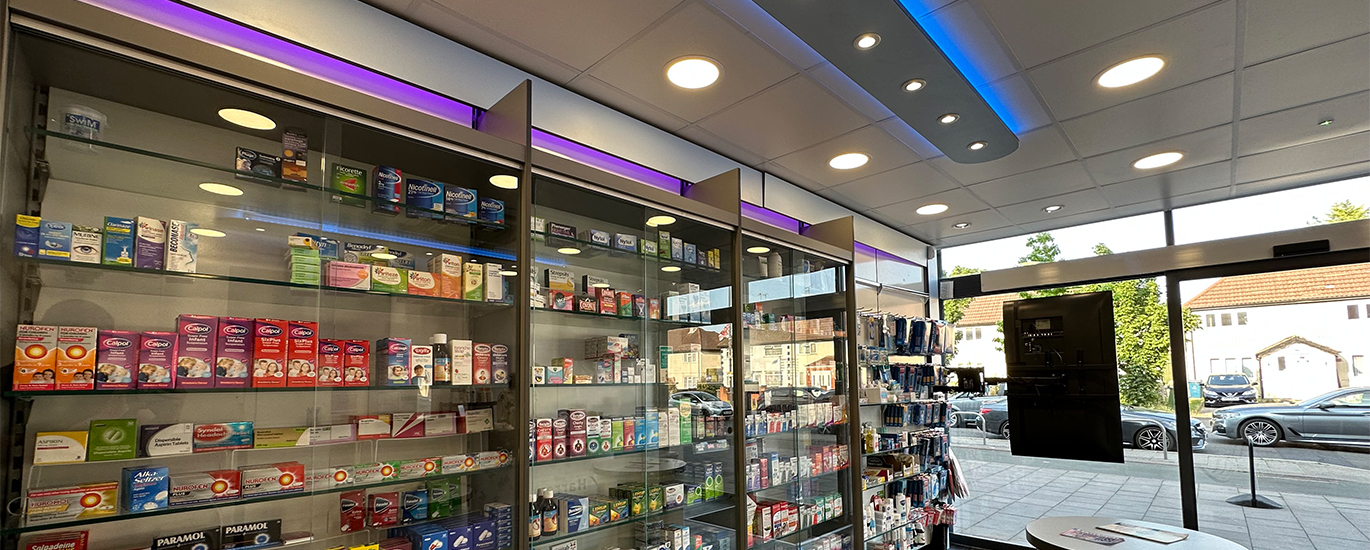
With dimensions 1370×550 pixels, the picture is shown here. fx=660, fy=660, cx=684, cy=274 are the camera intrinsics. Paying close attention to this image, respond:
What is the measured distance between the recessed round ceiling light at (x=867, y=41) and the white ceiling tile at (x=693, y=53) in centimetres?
43

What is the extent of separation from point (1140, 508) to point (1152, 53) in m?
4.42

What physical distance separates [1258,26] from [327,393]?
402cm

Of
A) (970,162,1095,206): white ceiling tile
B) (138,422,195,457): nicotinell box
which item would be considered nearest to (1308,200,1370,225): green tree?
(970,162,1095,206): white ceiling tile

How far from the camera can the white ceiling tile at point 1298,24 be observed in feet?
8.73

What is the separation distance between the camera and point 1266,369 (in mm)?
5340

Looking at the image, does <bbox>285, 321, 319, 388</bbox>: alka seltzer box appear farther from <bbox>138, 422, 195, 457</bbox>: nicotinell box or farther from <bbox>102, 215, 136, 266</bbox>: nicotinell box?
<bbox>102, 215, 136, 266</bbox>: nicotinell box

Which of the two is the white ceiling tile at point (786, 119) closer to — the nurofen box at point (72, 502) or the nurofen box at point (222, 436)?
the nurofen box at point (222, 436)

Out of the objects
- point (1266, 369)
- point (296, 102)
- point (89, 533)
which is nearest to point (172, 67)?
point (296, 102)

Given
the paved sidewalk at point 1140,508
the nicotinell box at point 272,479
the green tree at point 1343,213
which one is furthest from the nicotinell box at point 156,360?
the green tree at point 1343,213

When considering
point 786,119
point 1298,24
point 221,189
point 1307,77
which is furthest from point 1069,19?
point 221,189

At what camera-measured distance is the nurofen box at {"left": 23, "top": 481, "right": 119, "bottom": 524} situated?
178 cm

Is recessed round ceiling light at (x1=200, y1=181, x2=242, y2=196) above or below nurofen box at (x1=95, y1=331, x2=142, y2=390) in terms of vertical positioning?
above

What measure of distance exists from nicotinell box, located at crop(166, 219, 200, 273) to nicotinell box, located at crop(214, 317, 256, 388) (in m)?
0.20

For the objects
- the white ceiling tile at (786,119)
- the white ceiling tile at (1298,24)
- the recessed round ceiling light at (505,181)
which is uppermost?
the white ceiling tile at (1298,24)
